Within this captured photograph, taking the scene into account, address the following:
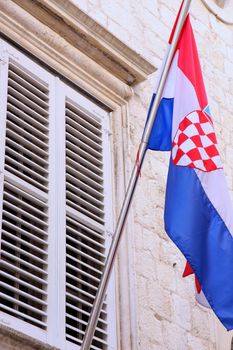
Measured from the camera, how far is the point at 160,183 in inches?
318

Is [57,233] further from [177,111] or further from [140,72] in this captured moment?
[140,72]

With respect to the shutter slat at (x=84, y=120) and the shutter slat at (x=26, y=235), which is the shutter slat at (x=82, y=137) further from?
the shutter slat at (x=26, y=235)

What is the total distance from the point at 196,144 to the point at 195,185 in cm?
23

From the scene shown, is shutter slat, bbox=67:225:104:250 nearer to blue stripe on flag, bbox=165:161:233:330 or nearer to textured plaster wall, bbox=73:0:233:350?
textured plaster wall, bbox=73:0:233:350

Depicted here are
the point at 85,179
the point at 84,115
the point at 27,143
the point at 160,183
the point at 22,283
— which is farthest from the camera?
the point at 160,183

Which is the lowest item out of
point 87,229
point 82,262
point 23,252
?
point 23,252

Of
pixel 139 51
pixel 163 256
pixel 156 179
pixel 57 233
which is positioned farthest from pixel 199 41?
pixel 57 233

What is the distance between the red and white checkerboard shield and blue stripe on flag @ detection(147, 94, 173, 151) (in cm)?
7

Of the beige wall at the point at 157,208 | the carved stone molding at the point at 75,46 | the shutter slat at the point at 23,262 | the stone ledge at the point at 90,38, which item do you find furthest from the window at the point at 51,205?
the stone ledge at the point at 90,38

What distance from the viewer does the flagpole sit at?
5902mm

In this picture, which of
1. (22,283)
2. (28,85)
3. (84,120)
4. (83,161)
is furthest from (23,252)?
(84,120)

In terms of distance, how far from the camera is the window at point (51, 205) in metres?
6.57

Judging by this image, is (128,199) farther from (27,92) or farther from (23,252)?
(27,92)

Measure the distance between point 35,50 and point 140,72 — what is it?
37.5 inches
